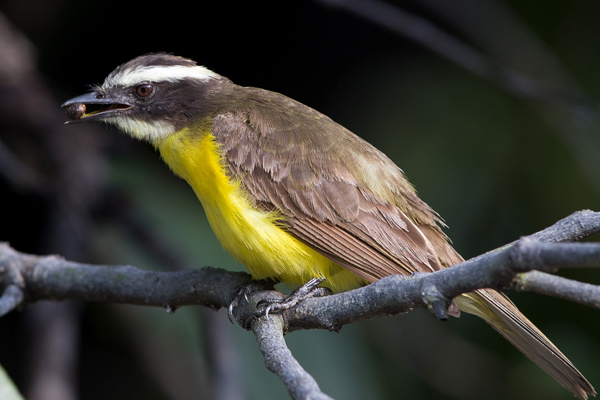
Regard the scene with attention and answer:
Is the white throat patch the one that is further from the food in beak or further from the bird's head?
the food in beak

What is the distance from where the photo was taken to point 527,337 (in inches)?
129

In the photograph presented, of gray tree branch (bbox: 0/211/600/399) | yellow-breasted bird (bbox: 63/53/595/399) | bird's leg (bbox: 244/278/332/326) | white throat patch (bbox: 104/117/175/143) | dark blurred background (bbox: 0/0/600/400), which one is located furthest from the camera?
dark blurred background (bbox: 0/0/600/400)

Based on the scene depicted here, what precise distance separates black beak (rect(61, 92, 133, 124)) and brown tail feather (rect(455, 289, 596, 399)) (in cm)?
248

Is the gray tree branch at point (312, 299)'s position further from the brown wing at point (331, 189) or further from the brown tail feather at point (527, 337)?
the brown tail feather at point (527, 337)

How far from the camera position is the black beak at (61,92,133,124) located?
3.95 m

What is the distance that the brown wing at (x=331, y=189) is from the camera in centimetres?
343

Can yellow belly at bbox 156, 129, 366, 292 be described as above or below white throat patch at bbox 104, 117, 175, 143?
below

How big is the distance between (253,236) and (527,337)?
1.57 m

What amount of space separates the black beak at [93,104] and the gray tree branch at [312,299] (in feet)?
3.08

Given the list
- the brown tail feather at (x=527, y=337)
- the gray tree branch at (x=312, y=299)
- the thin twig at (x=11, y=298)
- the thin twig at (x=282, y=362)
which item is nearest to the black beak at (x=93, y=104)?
the gray tree branch at (x=312, y=299)

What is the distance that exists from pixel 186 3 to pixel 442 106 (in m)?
2.80

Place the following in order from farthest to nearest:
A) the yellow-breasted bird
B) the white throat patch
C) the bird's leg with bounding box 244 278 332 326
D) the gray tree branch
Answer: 1. the white throat patch
2. the yellow-breasted bird
3. the bird's leg with bounding box 244 278 332 326
4. the gray tree branch

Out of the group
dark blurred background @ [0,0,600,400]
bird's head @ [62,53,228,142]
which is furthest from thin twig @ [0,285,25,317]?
bird's head @ [62,53,228,142]

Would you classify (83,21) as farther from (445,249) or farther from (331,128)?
(445,249)
